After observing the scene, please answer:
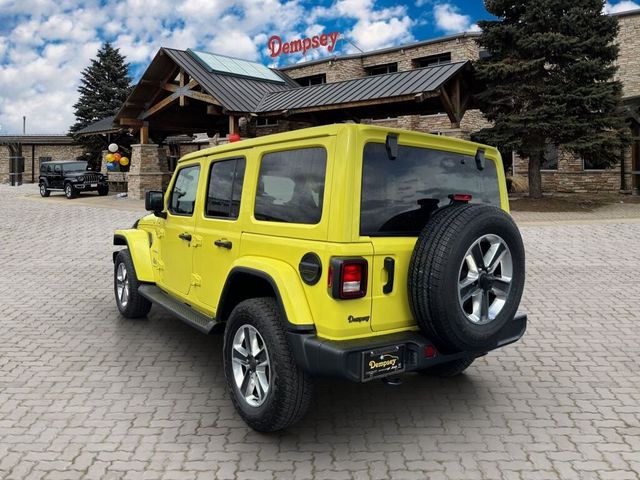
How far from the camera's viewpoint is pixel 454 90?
19062mm

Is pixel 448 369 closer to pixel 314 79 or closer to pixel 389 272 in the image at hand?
pixel 389 272

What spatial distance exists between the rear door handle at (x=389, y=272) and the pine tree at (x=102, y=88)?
4625cm

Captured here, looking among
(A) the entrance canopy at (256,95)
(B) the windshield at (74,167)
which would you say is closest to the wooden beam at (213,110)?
(A) the entrance canopy at (256,95)

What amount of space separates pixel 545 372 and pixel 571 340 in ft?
3.49

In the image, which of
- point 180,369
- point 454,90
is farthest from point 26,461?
point 454,90

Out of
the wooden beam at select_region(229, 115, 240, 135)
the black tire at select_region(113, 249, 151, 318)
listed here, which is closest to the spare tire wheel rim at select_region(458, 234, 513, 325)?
the black tire at select_region(113, 249, 151, 318)

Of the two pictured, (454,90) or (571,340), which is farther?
(454,90)

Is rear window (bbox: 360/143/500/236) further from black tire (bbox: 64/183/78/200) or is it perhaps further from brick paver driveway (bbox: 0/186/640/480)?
black tire (bbox: 64/183/78/200)

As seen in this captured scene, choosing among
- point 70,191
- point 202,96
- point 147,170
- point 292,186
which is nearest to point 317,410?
point 292,186

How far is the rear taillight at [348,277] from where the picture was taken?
312 centimetres

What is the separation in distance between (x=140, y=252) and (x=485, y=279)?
152 inches

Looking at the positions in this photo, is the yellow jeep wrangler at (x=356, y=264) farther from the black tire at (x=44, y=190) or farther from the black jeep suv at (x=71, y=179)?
the black tire at (x=44, y=190)

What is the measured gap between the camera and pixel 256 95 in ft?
75.9

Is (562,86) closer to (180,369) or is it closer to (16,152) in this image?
(180,369)
